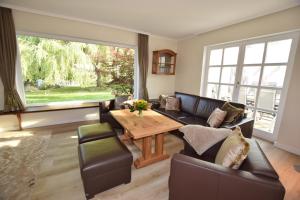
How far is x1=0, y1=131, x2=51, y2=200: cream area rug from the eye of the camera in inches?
62.6

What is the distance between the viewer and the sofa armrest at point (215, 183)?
0.97 meters

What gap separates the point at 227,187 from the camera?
41.6 inches

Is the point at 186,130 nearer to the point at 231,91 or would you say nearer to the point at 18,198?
the point at 18,198

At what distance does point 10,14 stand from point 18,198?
10.7ft

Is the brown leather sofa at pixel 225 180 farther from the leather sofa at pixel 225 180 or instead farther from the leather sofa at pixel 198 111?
the leather sofa at pixel 198 111

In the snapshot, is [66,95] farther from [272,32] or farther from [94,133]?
[272,32]

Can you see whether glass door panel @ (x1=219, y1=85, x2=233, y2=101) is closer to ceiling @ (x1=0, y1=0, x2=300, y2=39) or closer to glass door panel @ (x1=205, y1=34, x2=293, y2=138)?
glass door panel @ (x1=205, y1=34, x2=293, y2=138)

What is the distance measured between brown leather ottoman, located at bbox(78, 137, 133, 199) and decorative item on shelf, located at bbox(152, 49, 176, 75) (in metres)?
3.20

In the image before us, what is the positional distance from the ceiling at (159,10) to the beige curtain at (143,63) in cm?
55

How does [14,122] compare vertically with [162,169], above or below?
above

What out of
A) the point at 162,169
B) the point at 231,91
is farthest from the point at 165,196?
the point at 231,91

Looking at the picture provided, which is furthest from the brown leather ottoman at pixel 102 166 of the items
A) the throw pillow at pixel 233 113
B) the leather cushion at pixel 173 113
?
the throw pillow at pixel 233 113

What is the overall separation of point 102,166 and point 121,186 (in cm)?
43

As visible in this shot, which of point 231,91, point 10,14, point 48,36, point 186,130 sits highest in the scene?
point 10,14
